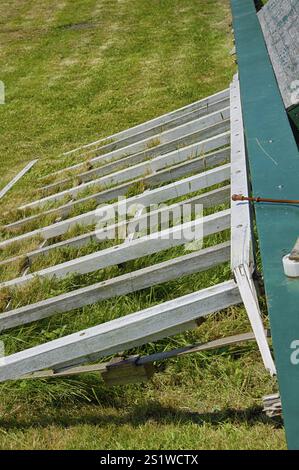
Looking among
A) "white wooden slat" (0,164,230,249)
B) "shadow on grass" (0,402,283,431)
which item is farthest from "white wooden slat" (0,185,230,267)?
"shadow on grass" (0,402,283,431)

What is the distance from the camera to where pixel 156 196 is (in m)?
4.59

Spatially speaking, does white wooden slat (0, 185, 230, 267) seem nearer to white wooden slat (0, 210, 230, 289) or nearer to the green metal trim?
white wooden slat (0, 210, 230, 289)

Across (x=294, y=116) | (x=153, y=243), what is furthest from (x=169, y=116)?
(x=153, y=243)

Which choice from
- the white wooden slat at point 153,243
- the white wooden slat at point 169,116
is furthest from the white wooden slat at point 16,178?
the white wooden slat at point 153,243

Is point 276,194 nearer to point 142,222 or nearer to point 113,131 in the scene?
point 142,222

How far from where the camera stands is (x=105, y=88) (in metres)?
12.0

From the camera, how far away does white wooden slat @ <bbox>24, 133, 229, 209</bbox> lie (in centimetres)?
551

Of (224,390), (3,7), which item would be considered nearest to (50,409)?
(224,390)

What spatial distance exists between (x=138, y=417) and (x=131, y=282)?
0.64m

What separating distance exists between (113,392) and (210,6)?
1626 cm

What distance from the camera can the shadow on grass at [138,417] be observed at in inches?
116

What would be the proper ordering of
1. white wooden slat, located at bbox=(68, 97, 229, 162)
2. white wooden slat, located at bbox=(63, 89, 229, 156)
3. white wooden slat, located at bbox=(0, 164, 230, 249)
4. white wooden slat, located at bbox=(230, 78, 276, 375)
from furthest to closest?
white wooden slat, located at bbox=(63, 89, 229, 156)
white wooden slat, located at bbox=(68, 97, 229, 162)
white wooden slat, located at bbox=(0, 164, 230, 249)
white wooden slat, located at bbox=(230, 78, 276, 375)

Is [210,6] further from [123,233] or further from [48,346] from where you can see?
[48,346]
